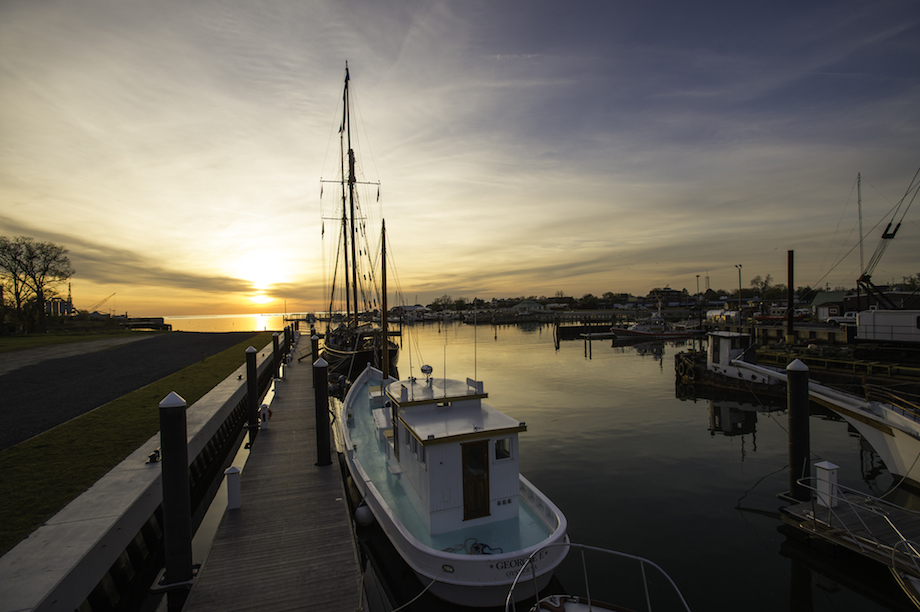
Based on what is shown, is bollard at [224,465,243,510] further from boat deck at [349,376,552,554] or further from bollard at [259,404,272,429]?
bollard at [259,404,272,429]

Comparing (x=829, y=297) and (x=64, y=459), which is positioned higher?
(x=829, y=297)

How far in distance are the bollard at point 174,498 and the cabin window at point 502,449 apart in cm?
627

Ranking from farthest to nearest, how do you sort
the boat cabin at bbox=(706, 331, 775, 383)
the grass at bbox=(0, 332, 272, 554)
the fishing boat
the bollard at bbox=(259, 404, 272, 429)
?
the fishing boat
the boat cabin at bbox=(706, 331, 775, 383)
the bollard at bbox=(259, 404, 272, 429)
the grass at bbox=(0, 332, 272, 554)

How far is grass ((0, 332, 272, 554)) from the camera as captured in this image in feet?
27.6

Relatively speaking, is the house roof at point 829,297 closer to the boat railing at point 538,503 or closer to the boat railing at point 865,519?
the boat railing at point 865,519

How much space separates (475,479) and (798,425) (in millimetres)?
9303

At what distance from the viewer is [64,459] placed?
11430 mm

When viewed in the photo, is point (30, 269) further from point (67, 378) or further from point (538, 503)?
point (538, 503)

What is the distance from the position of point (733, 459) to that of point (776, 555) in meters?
7.25

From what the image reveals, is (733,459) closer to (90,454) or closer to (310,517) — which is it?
→ (310,517)

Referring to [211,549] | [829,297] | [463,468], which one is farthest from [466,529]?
[829,297]

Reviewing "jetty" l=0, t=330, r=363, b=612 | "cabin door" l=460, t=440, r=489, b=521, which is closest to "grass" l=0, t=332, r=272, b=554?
"jetty" l=0, t=330, r=363, b=612

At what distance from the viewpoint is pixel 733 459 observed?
1673 cm

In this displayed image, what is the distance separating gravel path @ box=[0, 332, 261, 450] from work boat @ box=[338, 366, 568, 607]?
13.1 metres
